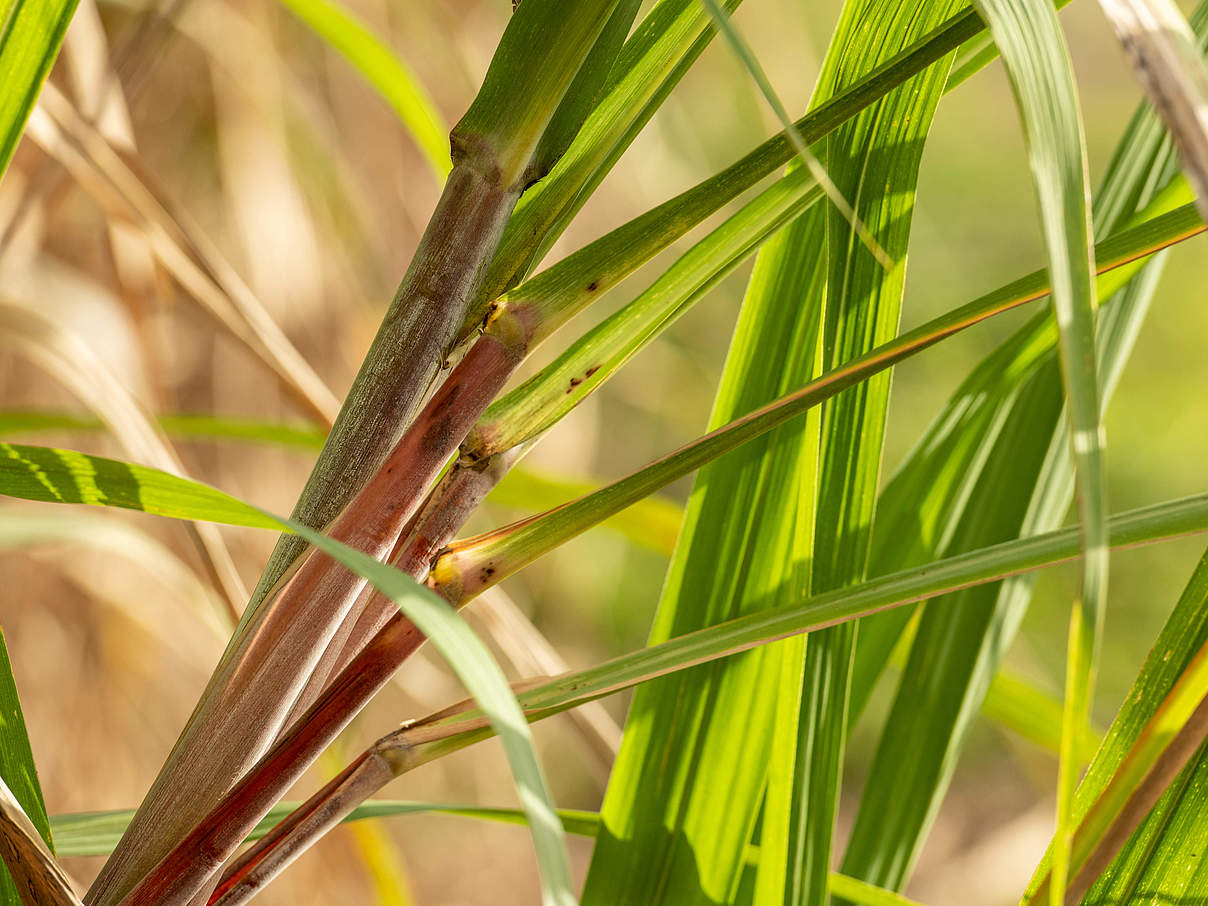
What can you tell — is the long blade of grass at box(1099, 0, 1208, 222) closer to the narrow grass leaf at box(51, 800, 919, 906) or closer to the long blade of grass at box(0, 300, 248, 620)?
the narrow grass leaf at box(51, 800, 919, 906)

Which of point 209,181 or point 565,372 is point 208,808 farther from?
point 209,181

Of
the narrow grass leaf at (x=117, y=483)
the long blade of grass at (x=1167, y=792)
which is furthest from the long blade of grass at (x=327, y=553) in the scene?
the long blade of grass at (x=1167, y=792)

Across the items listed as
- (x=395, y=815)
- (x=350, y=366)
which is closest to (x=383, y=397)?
(x=395, y=815)

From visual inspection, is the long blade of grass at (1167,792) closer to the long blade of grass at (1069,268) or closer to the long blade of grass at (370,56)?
the long blade of grass at (1069,268)

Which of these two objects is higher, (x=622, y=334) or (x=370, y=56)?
(x=370, y=56)

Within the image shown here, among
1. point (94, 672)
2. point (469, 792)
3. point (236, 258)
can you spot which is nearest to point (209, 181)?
point (236, 258)

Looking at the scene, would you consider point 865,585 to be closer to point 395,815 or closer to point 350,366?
point 395,815

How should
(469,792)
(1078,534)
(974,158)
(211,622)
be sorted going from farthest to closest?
(974,158), (469,792), (211,622), (1078,534)
